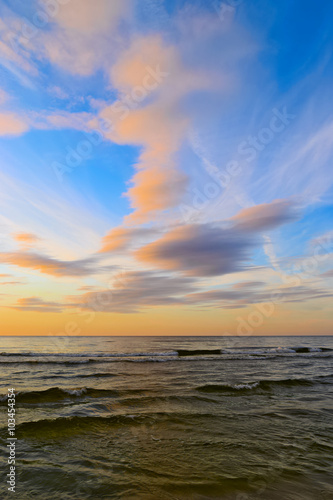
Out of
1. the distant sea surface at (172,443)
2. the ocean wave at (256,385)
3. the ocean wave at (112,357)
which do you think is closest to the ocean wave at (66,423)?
the distant sea surface at (172,443)

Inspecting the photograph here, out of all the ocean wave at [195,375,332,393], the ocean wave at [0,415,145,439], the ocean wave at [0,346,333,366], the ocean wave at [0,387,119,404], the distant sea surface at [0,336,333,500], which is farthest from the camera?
the ocean wave at [0,346,333,366]

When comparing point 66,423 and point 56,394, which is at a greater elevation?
point 66,423

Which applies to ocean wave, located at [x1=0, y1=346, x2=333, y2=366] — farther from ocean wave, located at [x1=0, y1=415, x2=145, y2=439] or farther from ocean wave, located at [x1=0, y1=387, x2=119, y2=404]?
ocean wave, located at [x1=0, y1=415, x2=145, y2=439]

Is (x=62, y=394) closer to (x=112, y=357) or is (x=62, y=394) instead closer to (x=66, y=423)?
(x=66, y=423)

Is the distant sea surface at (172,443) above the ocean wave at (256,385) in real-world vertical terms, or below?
above

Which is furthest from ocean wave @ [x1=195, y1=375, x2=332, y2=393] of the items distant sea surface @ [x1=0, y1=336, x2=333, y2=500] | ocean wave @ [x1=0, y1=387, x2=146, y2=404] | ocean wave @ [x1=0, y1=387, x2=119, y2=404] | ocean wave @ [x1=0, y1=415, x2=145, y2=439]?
ocean wave @ [x1=0, y1=415, x2=145, y2=439]

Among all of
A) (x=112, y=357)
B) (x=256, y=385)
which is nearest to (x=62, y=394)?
(x=256, y=385)

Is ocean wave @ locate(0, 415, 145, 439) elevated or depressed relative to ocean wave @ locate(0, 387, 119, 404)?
elevated

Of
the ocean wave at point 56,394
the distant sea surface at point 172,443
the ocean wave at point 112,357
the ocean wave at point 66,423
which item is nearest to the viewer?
the distant sea surface at point 172,443

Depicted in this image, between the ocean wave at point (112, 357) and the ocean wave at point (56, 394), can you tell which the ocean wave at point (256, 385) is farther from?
the ocean wave at point (112, 357)

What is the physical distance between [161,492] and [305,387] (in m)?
16.1

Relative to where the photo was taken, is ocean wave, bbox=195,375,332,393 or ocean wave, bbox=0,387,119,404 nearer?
ocean wave, bbox=0,387,119,404

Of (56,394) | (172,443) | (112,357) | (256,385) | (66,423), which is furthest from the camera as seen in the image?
(112,357)

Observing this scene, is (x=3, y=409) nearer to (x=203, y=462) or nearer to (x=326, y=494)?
(x=203, y=462)
